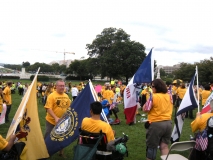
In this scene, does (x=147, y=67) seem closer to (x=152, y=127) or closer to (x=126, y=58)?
(x=152, y=127)

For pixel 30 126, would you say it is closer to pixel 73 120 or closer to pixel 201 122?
pixel 73 120

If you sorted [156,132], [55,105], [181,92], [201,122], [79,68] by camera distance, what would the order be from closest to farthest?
[201,122] < [156,132] < [55,105] < [181,92] < [79,68]

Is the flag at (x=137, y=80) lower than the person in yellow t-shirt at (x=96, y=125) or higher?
higher

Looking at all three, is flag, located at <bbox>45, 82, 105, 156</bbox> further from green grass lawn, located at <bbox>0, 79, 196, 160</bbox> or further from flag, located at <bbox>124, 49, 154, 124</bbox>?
flag, located at <bbox>124, 49, 154, 124</bbox>

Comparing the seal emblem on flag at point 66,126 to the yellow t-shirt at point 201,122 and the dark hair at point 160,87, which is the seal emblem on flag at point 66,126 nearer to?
the dark hair at point 160,87

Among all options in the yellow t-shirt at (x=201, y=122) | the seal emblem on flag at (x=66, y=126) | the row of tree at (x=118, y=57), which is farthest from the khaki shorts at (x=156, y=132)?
the row of tree at (x=118, y=57)

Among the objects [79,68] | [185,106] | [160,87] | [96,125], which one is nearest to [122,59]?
[79,68]

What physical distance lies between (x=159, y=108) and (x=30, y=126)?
2399 millimetres

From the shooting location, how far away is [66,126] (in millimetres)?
4609

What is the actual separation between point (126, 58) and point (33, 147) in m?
51.1

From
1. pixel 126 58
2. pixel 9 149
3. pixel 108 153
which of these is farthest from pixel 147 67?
pixel 126 58

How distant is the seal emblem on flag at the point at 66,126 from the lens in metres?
4.61

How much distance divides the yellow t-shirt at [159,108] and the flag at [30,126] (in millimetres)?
2169

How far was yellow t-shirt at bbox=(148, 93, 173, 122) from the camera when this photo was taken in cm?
458
